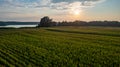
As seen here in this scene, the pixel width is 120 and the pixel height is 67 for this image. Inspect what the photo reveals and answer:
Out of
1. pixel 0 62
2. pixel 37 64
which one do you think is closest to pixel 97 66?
pixel 37 64

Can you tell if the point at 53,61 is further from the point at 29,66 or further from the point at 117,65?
the point at 117,65

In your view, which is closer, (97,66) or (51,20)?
(97,66)

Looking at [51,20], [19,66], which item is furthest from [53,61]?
[51,20]

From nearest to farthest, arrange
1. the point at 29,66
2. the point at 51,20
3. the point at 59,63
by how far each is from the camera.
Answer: the point at 29,66 → the point at 59,63 → the point at 51,20

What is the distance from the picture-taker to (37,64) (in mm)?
17516

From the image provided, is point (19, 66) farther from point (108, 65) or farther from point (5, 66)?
point (108, 65)

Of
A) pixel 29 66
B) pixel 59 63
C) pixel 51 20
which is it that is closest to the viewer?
pixel 29 66

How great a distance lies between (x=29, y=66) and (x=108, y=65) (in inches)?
265

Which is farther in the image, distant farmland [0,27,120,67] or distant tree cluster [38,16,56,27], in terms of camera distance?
distant tree cluster [38,16,56,27]

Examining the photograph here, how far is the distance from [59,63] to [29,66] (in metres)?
2.83

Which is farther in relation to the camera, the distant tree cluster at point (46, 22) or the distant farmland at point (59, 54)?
the distant tree cluster at point (46, 22)

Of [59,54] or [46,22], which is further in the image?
[46,22]

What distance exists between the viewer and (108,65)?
1739 cm

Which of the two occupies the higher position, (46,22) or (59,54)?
(59,54)
